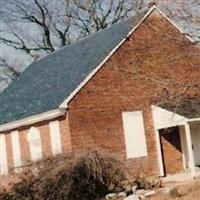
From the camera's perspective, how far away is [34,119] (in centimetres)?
2819

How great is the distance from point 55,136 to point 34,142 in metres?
2.12

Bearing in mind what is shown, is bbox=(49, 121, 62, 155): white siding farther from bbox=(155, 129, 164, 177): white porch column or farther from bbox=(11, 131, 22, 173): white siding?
bbox=(155, 129, 164, 177): white porch column

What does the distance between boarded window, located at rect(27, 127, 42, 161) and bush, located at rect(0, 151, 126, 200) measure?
6.63 m

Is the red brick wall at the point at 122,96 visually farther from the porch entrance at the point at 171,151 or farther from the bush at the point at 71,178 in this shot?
the bush at the point at 71,178

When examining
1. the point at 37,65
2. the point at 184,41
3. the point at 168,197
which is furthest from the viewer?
the point at 37,65

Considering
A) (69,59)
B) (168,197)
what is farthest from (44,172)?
(69,59)

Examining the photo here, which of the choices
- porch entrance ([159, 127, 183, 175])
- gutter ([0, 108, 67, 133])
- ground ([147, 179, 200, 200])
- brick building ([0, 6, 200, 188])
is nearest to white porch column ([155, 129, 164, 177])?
brick building ([0, 6, 200, 188])

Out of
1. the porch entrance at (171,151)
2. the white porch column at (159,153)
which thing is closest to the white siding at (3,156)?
the white porch column at (159,153)

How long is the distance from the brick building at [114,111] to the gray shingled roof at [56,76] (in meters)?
0.07

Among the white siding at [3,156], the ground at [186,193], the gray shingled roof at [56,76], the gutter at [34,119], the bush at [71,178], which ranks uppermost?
the gray shingled roof at [56,76]

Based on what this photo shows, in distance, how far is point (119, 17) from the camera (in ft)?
166

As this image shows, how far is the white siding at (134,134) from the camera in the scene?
1109 inches

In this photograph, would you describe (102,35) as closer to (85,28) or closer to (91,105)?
(91,105)

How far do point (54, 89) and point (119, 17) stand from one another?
74.5 feet
